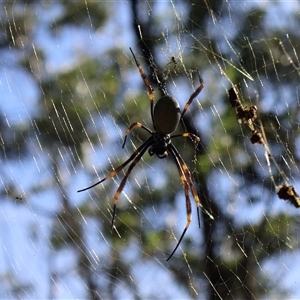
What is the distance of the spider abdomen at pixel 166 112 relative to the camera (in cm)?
267

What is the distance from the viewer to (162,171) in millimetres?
4801

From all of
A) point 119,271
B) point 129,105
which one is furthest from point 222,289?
point 129,105

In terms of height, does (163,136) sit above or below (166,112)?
below

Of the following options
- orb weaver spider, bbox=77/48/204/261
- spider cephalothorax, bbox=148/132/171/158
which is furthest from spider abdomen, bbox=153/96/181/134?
spider cephalothorax, bbox=148/132/171/158

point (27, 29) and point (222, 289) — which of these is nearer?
point (222, 289)

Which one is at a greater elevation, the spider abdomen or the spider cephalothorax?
the spider abdomen

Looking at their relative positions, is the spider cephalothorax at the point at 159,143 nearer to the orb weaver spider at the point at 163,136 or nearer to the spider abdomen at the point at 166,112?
the orb weaver spider at the point at 163,136

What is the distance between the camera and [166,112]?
269 cm

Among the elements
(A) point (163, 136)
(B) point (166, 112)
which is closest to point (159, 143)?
(A) point (163, 136)

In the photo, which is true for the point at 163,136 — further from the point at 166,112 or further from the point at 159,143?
the point at 166,112

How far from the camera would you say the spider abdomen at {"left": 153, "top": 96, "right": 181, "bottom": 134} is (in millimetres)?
2674

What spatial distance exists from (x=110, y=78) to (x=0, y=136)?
4.61ft

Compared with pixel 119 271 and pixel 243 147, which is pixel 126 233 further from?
pixel 243 147

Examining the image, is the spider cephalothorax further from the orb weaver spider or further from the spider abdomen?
the spider abdomen
